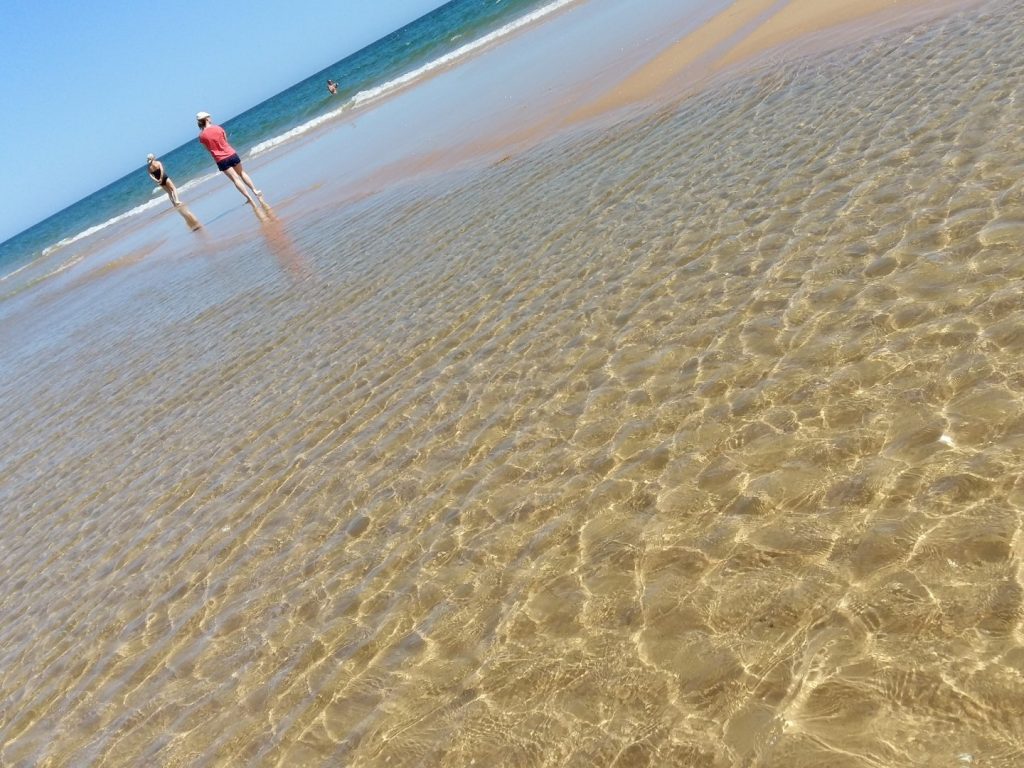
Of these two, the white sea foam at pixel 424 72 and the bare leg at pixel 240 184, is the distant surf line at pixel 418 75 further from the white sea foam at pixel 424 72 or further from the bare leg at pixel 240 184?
the bare leg at pixel 240 184

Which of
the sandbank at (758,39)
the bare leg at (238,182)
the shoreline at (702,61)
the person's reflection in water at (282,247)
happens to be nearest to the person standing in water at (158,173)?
the bare leg at (238,182)

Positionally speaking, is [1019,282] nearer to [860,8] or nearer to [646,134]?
[646,134]

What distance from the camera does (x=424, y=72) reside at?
1528 inches

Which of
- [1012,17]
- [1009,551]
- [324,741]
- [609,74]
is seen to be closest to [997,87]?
[1012,17]

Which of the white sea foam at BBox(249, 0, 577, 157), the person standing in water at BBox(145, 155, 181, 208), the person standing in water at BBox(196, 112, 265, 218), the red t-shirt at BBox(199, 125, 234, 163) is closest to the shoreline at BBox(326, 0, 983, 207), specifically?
the person standing in water at BBox(196, 112, 265, 218)

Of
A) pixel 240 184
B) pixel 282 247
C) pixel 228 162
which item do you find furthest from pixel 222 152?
pixel 282 247

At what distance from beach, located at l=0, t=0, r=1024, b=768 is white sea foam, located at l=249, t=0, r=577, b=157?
28.3 metres

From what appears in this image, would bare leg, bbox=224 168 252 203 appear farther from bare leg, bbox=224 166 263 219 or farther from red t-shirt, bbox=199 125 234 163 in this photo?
red t-shirt, bbox=199 125 234 163

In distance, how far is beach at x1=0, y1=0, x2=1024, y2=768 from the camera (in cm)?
300

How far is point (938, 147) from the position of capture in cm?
682

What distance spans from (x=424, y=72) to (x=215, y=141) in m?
21.7

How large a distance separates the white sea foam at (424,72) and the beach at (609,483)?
1116 inches

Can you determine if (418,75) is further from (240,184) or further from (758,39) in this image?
(758,39)

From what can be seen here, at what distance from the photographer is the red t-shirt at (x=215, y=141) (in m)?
19.7
